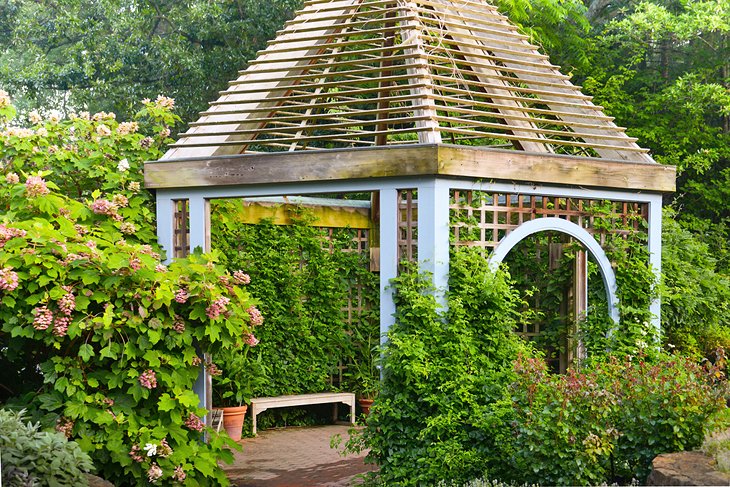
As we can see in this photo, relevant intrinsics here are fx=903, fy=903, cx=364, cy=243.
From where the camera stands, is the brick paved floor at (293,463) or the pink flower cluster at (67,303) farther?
the brick paved floor at (293,463)

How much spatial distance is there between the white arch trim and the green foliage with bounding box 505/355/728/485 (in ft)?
4.58

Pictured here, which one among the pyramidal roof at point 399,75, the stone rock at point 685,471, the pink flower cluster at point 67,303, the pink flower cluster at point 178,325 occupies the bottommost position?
the stone rock at point 685,471

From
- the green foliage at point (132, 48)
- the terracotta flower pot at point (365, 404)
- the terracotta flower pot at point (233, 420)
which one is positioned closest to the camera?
the terracotta flower pot at point (233, 420)

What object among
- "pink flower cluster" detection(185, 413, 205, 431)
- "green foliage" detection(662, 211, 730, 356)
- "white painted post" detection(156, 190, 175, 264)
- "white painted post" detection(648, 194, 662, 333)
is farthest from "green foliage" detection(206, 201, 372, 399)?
"white painted post" detection(648, 194, 662, 333)

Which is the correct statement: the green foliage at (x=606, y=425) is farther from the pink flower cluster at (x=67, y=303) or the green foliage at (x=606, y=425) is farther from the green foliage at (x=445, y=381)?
the pink flower cluster at (x=67, y=303)

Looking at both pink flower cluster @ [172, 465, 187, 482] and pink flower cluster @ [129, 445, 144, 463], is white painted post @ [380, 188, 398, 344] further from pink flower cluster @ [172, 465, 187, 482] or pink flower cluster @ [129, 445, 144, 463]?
pink flower cluster @ [129, 445, 144, 463]

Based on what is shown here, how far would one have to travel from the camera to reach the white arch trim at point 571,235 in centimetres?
735

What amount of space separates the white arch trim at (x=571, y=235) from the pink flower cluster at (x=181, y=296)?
2.38 meters

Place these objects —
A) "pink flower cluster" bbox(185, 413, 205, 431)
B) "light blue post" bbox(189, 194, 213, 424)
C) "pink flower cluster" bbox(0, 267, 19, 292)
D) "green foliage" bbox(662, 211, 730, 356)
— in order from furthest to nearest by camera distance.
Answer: "green foliage" bbox(662, 211, 730, 356) → "light blue post" bbox(189, 194, 213, 424) → "pink flower cluster" bbox(185, 413, 205, 431) → "pink flower cluster" bbox(0, 267, 19, 292)

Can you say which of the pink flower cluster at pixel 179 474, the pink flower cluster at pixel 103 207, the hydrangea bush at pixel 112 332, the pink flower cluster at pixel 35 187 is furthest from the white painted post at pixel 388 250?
the pink flower cluster at pixel 35 187

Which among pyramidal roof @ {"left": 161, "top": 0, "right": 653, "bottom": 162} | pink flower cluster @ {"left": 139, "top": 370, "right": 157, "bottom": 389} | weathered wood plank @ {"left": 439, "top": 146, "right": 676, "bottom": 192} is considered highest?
pyramidal roof @ {"left": 161, "top": 0, "right": 653, "bottom": 162}

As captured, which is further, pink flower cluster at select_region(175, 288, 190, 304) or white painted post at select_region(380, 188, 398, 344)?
Answer: white painted post at select_region(380, 188, 398, 344)

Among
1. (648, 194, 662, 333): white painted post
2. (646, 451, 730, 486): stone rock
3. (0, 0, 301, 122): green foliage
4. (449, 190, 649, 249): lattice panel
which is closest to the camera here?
(646, 451, 730, 486): stone rock

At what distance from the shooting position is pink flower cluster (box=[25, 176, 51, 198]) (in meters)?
7.00
